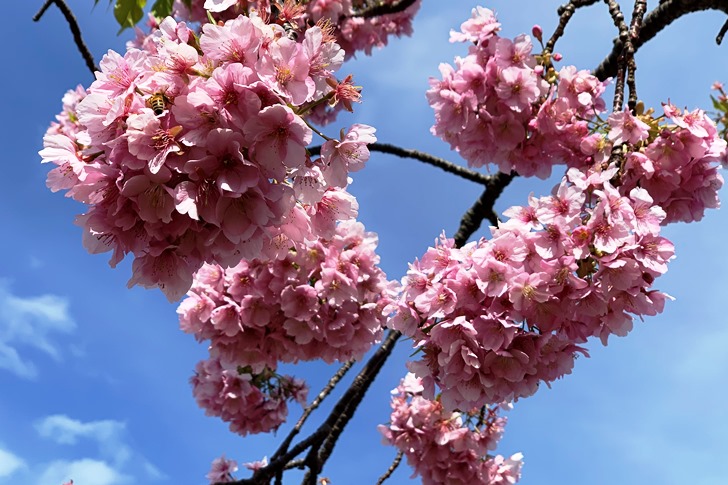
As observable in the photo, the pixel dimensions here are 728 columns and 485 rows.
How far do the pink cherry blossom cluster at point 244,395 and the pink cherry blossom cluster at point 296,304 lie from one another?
1.15 metres

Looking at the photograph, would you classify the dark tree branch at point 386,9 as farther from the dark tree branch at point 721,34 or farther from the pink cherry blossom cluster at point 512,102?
the dark tree branch at point 721,34

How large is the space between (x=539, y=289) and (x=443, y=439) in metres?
2.45

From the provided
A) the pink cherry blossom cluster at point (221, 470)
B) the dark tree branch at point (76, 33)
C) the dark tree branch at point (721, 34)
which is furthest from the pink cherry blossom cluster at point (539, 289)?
the pink cherry blossom cluster at point (221, 470)

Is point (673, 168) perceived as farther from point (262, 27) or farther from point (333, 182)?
point (262, 27)

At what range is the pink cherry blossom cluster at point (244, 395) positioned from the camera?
4.94m

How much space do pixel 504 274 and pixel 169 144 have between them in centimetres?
120

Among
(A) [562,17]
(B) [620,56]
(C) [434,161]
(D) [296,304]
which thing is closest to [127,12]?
(D) [296,304]

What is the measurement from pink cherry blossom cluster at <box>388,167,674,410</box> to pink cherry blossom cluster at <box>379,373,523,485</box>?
6.59ft

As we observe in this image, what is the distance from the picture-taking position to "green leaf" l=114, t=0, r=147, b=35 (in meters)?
3.38

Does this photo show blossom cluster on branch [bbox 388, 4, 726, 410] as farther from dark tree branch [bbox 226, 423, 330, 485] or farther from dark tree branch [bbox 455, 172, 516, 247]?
dark tree branch [bbox 455, 172, 516, 247]

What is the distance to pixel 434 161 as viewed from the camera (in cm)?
561

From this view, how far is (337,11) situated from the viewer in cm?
610

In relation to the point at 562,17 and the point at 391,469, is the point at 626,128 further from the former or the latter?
the point at 391,469

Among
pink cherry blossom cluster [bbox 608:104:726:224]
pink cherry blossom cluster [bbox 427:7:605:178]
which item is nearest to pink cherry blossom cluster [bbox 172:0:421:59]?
pink cherry blossom cluster [bbox 427:7:605:178]
